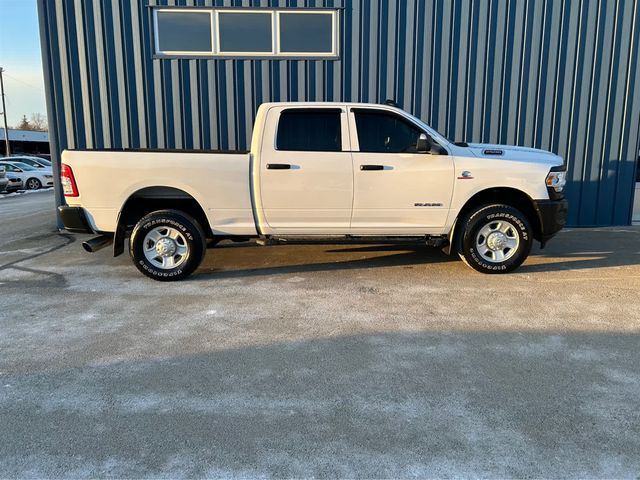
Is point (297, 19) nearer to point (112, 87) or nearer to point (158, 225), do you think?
point (112, 87)

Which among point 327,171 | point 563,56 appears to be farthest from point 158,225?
point 563,56

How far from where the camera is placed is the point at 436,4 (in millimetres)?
8539

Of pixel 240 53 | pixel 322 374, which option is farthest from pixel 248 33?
pixel 322 374

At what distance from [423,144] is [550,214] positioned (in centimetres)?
175

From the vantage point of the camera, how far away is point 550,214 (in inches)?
224

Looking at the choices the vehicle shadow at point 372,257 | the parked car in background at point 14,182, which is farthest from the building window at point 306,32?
the parked car in background at point 14,182

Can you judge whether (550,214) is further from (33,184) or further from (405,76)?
(33,184)

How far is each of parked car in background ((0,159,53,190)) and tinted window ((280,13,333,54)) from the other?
54.1 feet

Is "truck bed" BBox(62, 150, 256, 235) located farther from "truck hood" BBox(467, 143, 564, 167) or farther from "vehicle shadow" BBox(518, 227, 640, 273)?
"vehicle shadow" BBox(518, 227, 640, 273)

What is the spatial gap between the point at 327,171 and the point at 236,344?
8.08 feet

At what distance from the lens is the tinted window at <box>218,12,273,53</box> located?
8641 millimetres

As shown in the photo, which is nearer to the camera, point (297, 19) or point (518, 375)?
point (518, 375)

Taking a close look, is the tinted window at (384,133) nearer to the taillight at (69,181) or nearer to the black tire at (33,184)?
the taillight at (69,181)

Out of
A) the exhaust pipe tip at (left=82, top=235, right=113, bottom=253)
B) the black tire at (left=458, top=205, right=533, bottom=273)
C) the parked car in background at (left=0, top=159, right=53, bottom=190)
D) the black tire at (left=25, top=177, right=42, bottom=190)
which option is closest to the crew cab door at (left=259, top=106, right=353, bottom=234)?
the black tire at (left=458, top=205, right=533, bottom=273)
